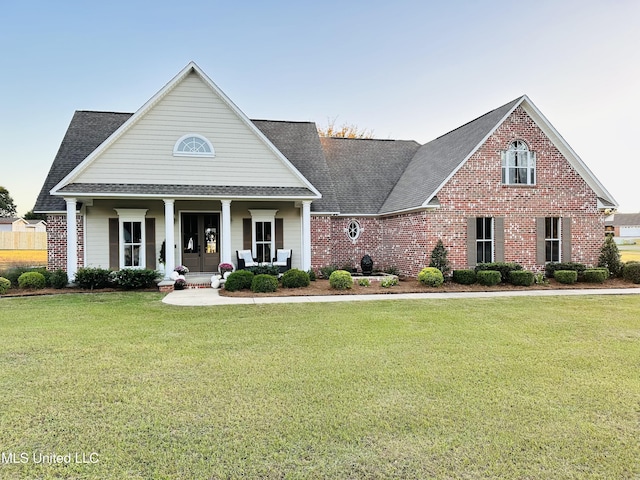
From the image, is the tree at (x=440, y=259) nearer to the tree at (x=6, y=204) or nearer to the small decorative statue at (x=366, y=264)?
the small decorative statue at (x=366, y=264)

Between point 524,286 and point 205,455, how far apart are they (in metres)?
14.3

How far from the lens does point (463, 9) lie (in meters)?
15.4

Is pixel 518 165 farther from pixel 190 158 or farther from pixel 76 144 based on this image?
pixel 76 144

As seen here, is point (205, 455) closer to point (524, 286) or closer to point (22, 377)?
point (22, 377)

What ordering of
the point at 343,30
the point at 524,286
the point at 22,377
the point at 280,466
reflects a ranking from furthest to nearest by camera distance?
the point at 343,30 → the point at 524,286 → the point at 22,377 → the point at 280,466

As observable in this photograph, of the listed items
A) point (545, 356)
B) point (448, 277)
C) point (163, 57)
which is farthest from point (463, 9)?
point (545, 356)

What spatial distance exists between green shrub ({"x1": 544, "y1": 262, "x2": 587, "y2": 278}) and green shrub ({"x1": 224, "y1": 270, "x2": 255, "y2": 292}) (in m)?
11.4

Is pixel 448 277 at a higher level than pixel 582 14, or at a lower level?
lower

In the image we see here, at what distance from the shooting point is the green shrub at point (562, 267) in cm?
1638

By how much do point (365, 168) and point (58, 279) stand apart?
47.0 ft

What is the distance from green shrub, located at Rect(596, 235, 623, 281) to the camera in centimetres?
1705

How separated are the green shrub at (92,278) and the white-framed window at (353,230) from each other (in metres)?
9.92

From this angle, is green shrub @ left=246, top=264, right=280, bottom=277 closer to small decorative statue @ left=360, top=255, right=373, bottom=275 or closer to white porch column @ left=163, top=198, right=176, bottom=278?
white porch column @ left=163, top=198, right=176, bottom=278

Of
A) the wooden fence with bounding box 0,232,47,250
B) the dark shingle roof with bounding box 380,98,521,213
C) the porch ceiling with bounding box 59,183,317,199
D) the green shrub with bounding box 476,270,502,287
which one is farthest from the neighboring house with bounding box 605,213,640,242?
the wooden fence with bounding box 0,232,47,250
